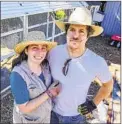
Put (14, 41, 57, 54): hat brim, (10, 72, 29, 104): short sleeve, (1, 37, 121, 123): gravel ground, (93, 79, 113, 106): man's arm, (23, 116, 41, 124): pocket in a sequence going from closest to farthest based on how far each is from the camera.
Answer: (10, 72, 29, 104): short sleeve, (14, 41, 57, 54): hat brim, (23, 116, 41, 124): pocket, (93, 79, 113, 106): man's arm, (1, 37, 121, 123): gravel ground

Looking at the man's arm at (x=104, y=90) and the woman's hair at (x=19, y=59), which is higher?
the woman's hair at (x=19, y=59)

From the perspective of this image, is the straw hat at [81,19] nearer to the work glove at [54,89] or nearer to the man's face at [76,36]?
the man's face at [76,36]

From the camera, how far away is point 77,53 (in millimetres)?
2084

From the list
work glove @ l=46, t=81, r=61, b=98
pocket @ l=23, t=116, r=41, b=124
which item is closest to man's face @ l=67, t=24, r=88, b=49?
work glove @ l=46, t=81, r=61, b=98

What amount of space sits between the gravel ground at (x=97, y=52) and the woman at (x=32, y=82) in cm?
247

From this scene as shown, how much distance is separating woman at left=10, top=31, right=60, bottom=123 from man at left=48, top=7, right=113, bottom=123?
78 mm

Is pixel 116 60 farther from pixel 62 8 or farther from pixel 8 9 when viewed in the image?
pixel 8 9

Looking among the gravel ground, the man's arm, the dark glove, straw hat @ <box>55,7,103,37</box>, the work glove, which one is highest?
straw hat @ <box>55,7,103,37</box>

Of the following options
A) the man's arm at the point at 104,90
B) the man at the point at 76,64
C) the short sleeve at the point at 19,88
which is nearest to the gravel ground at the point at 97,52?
the man's arm at the point at 104,90

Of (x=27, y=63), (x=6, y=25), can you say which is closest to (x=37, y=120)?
(x=27, y=63)

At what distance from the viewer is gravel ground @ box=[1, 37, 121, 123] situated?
4660 millimetres

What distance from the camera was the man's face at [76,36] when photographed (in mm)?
2001

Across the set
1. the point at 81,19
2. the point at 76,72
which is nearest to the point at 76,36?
the point at 81,19

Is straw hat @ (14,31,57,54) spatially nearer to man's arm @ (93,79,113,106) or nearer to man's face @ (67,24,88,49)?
man's face @ (67,24,88,49)
